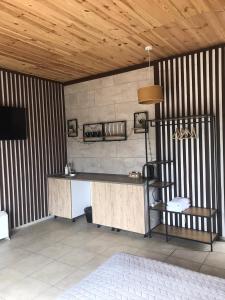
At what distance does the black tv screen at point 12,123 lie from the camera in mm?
3842

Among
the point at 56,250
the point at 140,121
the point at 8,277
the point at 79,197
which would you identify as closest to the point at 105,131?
the point at 140,121

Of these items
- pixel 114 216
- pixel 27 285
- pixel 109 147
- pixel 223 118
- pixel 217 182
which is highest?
pixel 223 118

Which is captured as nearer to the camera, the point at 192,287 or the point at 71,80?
the point at 192,287

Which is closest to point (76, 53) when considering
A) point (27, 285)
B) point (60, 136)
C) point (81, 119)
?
point (81, 119)

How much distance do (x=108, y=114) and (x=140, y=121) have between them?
2.12 feet

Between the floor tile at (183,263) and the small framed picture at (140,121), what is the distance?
186 cm

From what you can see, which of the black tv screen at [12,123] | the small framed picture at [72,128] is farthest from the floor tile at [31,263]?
the small framed picture at [72,128]

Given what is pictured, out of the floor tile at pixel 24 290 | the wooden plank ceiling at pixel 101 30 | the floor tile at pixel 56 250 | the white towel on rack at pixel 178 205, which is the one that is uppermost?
the wooden plank ceiling at pixel 101 30

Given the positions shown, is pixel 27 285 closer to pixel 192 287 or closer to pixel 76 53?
pixel 192 287

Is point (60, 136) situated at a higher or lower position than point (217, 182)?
higher

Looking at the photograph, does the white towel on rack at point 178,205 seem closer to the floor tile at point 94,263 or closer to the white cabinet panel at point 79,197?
the floor tile at point 94,263

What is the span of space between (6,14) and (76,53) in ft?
3.84

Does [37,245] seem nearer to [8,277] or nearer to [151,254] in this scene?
[8,277]

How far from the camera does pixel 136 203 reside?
3.49 metres
